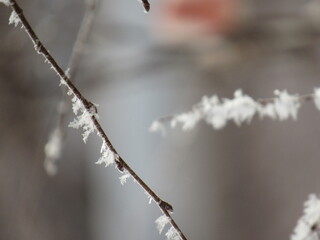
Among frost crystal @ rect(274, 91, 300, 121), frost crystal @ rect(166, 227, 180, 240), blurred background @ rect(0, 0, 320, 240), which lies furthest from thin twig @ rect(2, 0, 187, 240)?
blurred background @ rect(0, 0, 320, 240)

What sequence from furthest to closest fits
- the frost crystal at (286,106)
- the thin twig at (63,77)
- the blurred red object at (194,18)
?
1. the blurred red object at (194,18)
2. the frost crystal at (286,106)
3. the thin twig at (63,77)

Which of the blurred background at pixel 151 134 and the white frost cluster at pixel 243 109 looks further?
the blurred background at pixel 151 134

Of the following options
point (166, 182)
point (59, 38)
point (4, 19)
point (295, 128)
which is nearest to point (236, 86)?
point (295, 128)

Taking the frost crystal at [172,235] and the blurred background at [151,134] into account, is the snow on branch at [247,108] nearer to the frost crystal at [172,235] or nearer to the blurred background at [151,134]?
the frost crystal at [172,235]

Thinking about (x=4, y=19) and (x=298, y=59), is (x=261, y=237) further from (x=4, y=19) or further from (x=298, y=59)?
(x=4, y=19)

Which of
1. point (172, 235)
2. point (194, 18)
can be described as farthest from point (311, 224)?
point (194, 18)

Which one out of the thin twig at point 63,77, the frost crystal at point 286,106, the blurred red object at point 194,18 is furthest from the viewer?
the blurred red object at point 194,18

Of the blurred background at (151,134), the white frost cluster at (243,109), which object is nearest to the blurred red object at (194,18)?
the blurred background at (151,134)

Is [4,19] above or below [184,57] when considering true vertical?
above
